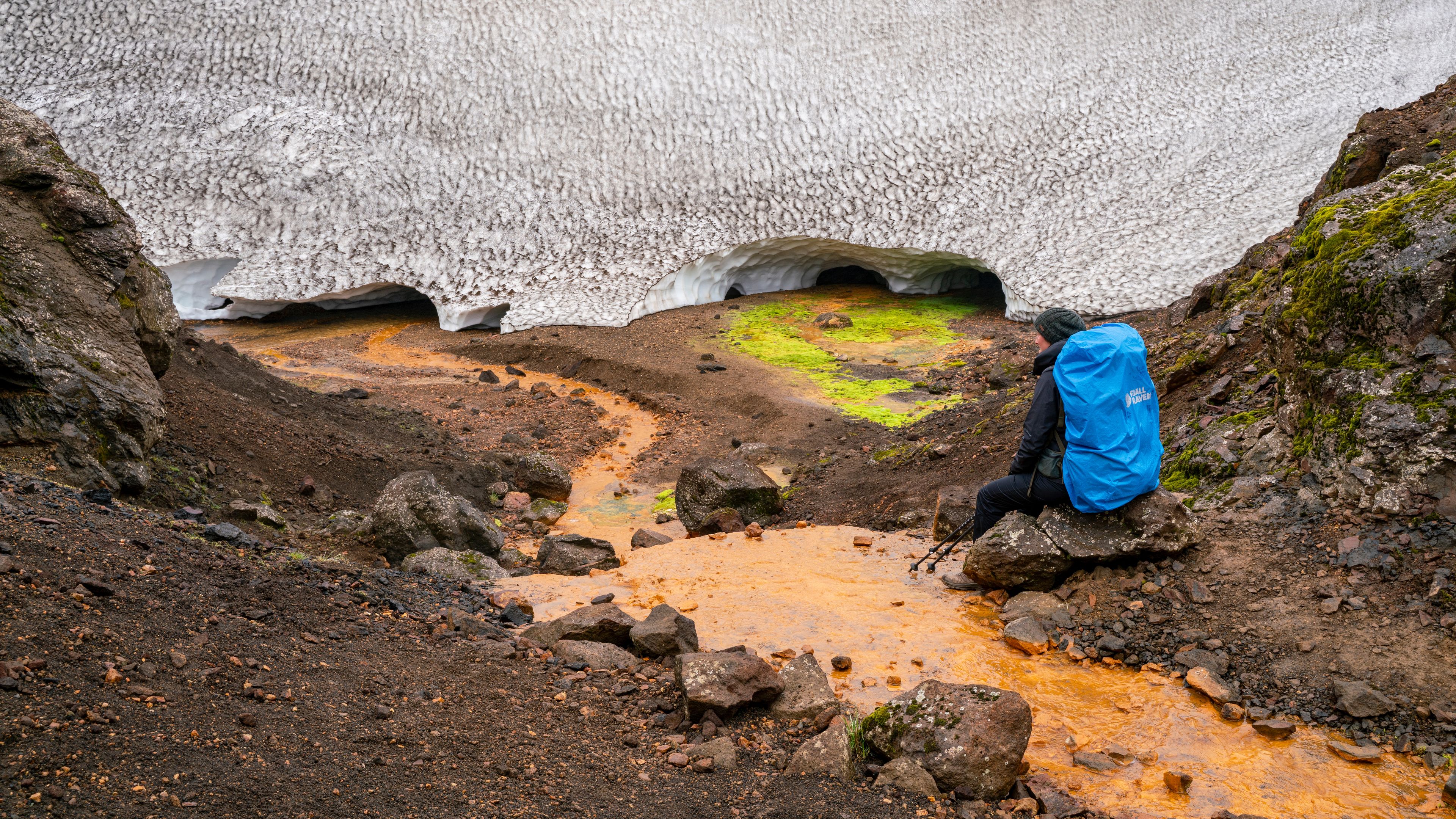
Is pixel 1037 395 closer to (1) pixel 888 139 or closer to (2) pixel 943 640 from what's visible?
(2) pixel 943 640

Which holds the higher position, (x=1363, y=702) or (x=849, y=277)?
(x=849, y=277)

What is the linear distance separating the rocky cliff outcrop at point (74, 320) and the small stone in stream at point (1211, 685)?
6244 millimetres

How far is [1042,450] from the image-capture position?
559 centimetres

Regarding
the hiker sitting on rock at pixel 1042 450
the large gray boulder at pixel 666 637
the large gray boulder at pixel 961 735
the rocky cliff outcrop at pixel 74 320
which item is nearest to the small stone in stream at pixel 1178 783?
the large gray boulder at pixel 961 735

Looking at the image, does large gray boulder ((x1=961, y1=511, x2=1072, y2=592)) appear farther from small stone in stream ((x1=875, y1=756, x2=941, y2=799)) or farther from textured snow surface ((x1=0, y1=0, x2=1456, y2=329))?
textured snow surface ((x1=0, y1=0, x2=1456, y2=329))

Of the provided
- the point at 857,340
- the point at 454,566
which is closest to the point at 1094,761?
the point at 454,566

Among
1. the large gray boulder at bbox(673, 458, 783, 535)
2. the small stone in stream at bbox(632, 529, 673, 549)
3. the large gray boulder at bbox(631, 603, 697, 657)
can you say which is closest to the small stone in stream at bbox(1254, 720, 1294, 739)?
the large gray boulder at bbox(631, 603, 697, 657)

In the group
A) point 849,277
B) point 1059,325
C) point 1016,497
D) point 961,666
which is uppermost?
point 1059,325

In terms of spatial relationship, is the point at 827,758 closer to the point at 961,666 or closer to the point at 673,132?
the point at 961,666

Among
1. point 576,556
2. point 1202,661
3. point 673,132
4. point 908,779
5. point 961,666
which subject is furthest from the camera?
point 673,132

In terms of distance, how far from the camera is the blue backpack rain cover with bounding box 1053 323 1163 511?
5.12 meters

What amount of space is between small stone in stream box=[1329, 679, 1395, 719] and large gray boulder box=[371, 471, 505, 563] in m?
5.51

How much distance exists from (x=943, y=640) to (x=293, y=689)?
3216 mm

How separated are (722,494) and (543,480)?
2217 millimetres
